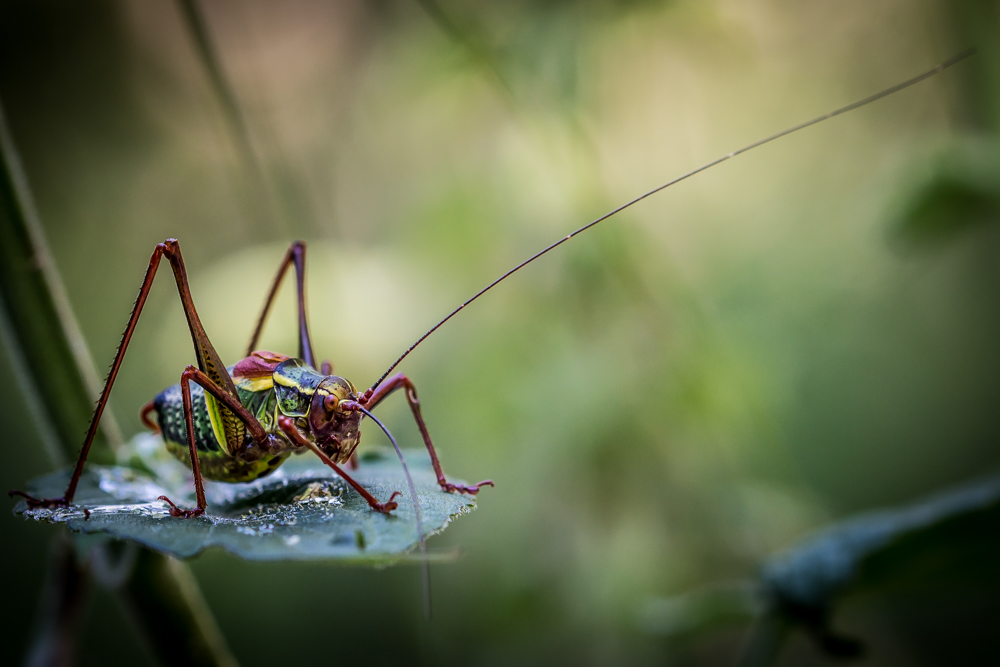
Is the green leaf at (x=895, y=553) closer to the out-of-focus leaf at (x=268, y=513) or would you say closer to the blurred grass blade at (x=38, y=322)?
the out-of-focus leaf at (x=268, y=513)

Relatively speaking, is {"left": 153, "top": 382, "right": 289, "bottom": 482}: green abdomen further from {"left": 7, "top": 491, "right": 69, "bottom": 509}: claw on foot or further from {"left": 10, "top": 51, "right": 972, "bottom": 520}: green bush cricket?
{"left": 7, "top": 491, "right": 69, "bottom": 509}: claw on foot

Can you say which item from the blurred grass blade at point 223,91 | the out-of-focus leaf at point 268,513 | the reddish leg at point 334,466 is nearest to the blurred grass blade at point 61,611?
the out-of-focus leaf at point 268,513

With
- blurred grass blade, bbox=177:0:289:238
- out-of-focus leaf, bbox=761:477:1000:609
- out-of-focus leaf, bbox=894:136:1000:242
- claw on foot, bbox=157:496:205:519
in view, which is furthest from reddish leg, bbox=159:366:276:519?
out-of-focus leaf, bbox=894:136:1000:242

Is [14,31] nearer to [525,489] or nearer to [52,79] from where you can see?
[52,79]

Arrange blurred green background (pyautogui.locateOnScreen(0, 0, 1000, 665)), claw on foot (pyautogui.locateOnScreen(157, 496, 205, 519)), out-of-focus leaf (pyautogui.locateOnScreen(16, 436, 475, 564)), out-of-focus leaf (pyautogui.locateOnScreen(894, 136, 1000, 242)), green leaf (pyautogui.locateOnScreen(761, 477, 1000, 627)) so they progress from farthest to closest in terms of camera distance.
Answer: blurred green background (pyautogui.locateOnScreen(0, 0, 1000, 665)) < out-of-focus leaf (pyautogui.locateOnScreen(894, 136, 1000, 242)) < claw on foot (pyautogui.locateOnScreen(157, 496, 205, 519)) < green leaf (pyautogui.locateOnScreen(761, 477, 1000, 627)) < out-of-focus leaf (pyautogui.locateOnScreen(16, 436, 475, 564))

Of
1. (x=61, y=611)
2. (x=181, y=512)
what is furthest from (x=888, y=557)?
(x=61, y=611)

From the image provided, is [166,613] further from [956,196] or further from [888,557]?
[956,196]

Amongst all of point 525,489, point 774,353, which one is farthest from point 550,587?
point 774,353
